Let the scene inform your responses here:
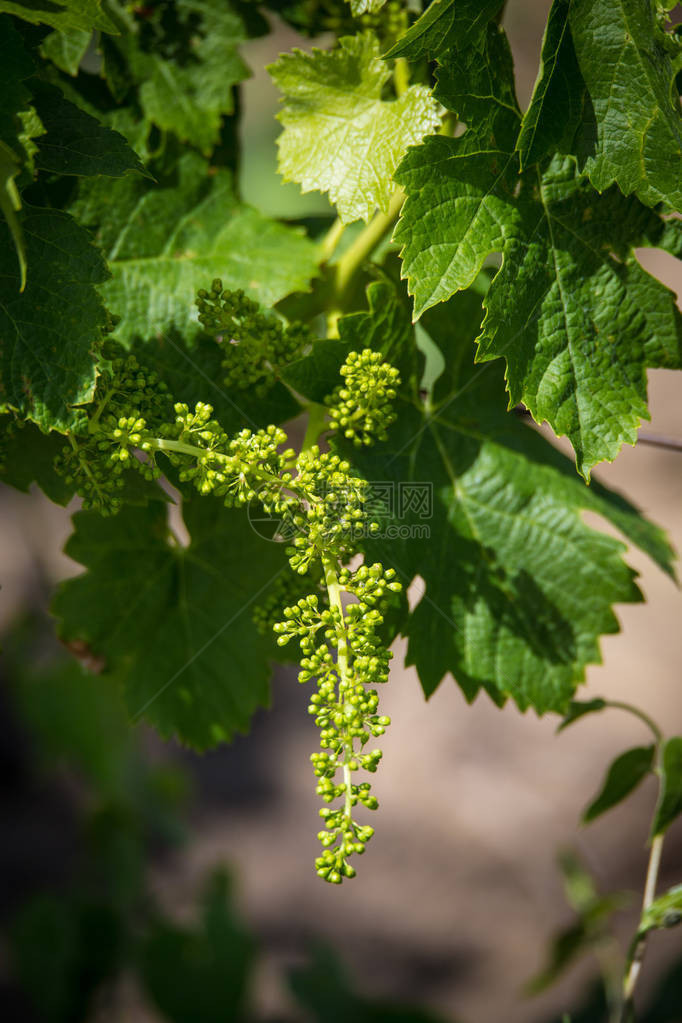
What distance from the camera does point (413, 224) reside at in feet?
3.43

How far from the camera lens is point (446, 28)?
977mm

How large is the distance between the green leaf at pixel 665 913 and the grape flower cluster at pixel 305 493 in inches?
27.8

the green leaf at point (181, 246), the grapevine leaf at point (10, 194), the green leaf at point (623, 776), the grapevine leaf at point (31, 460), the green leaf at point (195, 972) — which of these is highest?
the grapevine leaf at point (10, 194)

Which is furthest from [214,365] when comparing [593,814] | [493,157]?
[593,814]

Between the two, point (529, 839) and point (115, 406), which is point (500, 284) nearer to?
point (115, 406)

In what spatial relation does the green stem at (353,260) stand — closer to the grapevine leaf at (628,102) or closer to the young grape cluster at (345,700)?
the grapevine leaf at (628,102)

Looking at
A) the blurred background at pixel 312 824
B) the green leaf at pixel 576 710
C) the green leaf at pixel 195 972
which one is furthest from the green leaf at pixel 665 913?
the blurred background at pixel 312 824

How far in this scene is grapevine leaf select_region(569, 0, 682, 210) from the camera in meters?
1.00

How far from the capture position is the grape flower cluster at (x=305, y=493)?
0.92m

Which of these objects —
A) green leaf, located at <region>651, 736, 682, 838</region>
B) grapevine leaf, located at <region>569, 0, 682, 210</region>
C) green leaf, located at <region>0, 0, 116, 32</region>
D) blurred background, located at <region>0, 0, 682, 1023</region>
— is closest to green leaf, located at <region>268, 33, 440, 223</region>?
grapevine leaf, located at <region>569, 0, 682, 210</region>

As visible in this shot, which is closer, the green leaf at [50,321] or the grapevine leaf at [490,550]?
the green leaf at [50,321]

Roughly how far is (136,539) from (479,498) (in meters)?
0.61

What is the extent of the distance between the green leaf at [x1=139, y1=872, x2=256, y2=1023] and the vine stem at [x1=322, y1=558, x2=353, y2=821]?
287 cm

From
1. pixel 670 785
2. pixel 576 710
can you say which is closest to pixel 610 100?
pixel 576 710
